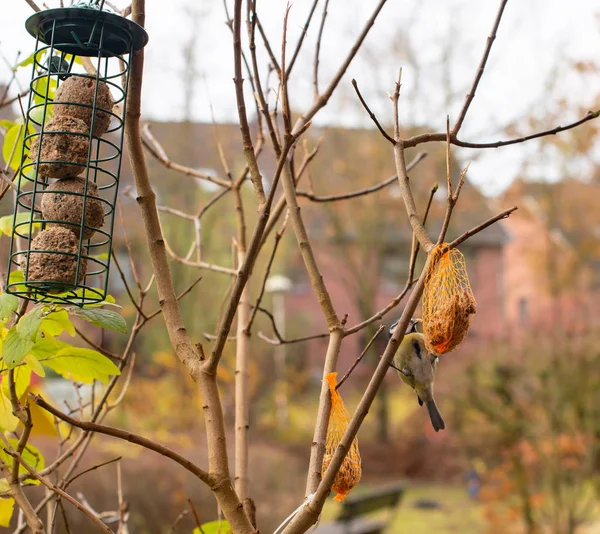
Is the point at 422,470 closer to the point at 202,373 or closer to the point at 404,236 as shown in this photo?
the point at 404,236

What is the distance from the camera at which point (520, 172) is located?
619 inches

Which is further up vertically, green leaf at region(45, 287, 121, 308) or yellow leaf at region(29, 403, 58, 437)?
green leaf at region(45, 287, 121, 308)

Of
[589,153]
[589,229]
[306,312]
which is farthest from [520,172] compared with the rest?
[306,312]

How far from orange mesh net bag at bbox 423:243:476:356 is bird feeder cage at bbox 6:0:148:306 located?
2.74 ft

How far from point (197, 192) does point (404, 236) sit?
20.1 feet

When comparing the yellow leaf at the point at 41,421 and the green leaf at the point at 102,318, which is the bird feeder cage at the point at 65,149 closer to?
the green leaf at the point at 102,318

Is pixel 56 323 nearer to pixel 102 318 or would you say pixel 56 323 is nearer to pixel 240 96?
pixel 102 318

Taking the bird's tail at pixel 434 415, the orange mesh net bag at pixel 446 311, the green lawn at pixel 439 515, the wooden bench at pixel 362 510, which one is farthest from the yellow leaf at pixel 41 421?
the green lawn at pixel 439 515

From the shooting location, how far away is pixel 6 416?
162 cm

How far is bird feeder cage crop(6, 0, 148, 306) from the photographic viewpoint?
5.65 feet

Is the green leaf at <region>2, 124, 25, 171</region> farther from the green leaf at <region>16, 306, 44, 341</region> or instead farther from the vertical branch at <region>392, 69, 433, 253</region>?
the vertical branch at <region>392, 69, 433, 253</region>

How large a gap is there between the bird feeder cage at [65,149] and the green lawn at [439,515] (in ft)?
36.4

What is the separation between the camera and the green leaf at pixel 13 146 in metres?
1.90

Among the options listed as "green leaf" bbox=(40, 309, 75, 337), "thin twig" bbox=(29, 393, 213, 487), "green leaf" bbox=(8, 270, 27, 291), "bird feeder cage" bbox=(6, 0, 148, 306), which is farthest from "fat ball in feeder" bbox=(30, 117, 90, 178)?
"thin twig" bbox=(29, 393, 213, 487)
